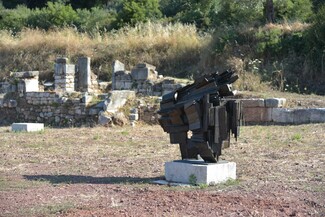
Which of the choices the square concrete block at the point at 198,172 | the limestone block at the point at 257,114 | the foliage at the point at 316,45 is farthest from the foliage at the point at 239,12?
the square concrete block at the point at 198,172

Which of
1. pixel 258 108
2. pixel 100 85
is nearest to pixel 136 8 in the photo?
pixel 100 85

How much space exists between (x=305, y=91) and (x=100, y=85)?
8045 mm

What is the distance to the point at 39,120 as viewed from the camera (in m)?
21.5

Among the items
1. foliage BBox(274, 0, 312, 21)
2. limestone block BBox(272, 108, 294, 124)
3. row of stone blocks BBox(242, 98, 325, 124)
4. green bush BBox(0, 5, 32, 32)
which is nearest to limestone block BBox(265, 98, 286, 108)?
row of stone blocks BBox(242, 98, 325, 124)

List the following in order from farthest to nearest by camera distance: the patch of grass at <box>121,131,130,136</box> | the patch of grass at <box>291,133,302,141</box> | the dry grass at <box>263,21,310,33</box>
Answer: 1. the dry grass at <box>263,21,310,33</box>
2. the patch of grass at <box>121,131,130,136</box>
3. the patch of grass at <box>291,133,302,141</box>

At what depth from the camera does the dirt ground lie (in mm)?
8195

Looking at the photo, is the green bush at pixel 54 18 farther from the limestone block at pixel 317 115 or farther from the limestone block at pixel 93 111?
the limestone block at pixel 317 115

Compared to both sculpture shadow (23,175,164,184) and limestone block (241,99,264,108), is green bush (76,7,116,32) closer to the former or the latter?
limestone block (241,99,264,108)

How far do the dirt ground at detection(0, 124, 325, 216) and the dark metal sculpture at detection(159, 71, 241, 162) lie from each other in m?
0.65

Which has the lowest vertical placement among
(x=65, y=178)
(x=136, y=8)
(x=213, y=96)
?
(x=65, y=178)

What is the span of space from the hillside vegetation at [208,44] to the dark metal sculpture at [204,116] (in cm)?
1213

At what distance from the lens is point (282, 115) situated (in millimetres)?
17562

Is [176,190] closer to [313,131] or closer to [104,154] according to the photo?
[104,154]

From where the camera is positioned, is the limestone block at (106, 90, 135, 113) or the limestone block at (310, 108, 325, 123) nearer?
the limestone block at (310, 108, 325, 123)
